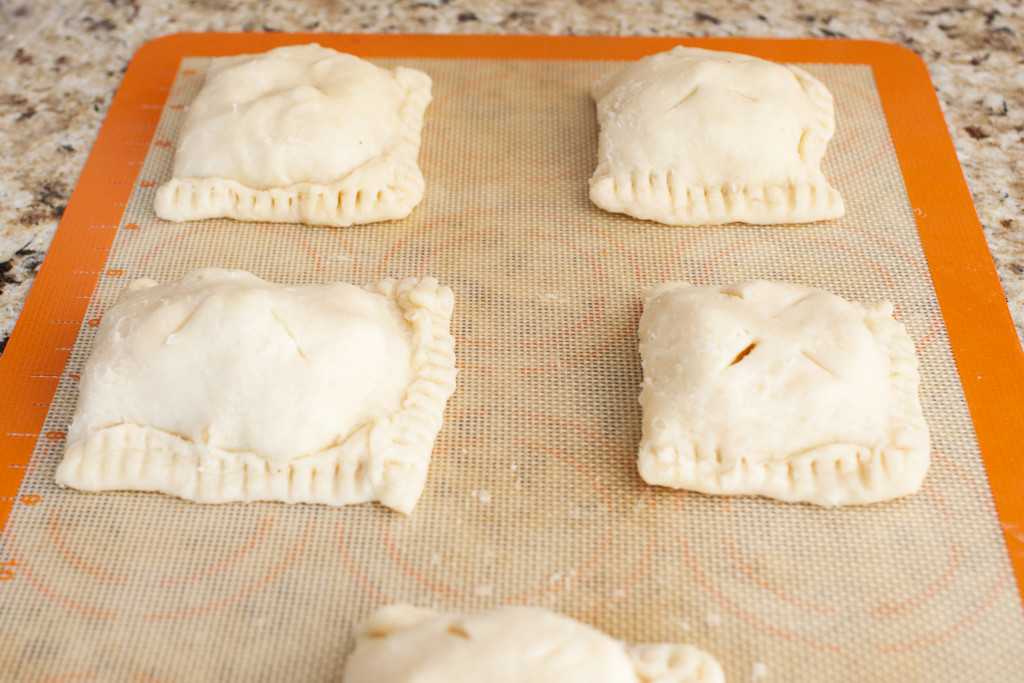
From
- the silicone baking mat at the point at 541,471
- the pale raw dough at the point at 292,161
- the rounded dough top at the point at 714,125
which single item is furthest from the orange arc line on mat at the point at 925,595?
the pale raw dough at the point at 292,161

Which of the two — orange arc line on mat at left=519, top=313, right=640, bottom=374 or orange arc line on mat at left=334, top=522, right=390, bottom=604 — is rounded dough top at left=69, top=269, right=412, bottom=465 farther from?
orange arc line on mat at left=519, top=313, right=640, bottom=374

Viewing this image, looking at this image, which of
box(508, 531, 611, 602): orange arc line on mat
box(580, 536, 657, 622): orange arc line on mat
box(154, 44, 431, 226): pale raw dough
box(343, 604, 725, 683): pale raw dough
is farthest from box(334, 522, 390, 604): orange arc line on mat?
box(154, 44, 431, 226): pale raw dough

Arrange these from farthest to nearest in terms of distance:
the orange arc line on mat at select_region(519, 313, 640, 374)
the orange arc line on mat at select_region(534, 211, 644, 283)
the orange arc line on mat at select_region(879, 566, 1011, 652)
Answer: the orange arc line on mat at select_region(534, 211, 644, 283), the orange arc line on mat at select_region(519, 313, 640, 374), the orange arc line on mat at select_region(879, 566, 1011, 652)

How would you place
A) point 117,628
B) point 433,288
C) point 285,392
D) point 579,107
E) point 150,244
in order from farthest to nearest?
point 579,107, point 150,244, point 433,288, point 285,392, point 117,628

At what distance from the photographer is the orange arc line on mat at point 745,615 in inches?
72.0

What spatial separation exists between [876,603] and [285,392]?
149cm

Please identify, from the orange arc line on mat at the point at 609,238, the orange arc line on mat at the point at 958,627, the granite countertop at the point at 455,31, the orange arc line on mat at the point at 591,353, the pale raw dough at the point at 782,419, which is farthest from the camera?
the granite countertop at the point at 455,31

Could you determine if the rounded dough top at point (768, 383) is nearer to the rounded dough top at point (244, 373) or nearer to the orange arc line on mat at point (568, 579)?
the orange arc line on mat at point (568, 579)

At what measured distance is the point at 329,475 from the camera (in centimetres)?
201

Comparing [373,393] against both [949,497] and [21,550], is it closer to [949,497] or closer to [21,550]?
[21,550]

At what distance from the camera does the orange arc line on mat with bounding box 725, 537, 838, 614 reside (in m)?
1.88

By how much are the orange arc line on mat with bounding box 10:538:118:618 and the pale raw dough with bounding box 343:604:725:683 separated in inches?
24.3

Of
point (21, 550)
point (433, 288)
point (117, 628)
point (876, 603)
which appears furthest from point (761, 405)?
point (21, 550)

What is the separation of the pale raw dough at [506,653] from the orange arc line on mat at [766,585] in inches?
9.8
